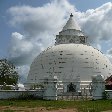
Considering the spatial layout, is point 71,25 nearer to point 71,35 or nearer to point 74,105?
point 71,35

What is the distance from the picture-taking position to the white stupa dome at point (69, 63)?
54.1 metres

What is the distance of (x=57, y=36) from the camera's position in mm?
63188

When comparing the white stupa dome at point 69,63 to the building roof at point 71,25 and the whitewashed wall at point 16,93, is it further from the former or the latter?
the whitewashed wall at point 16,93

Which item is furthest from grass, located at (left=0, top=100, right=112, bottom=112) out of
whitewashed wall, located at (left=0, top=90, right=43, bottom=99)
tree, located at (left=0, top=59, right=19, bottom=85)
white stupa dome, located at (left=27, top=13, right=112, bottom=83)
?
tree, located at (left=0, top=59, right=19, bottom=85)

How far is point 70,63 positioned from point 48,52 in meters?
4.59

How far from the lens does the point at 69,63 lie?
54.6 metres

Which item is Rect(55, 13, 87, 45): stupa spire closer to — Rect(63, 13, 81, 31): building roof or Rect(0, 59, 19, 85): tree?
Rect(63, 13, 81, 31): building roof

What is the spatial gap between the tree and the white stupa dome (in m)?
5.71

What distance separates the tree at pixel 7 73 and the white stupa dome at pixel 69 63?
5.71 m

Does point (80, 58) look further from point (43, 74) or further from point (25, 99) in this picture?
point (25, 99)

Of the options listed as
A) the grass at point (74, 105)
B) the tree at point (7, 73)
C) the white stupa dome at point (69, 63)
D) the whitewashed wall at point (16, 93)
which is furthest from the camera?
the tree at point (7, 73)

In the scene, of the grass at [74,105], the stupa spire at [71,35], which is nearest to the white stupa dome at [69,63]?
the stupa spire at [71,35]

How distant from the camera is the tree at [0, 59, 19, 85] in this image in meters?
61.5

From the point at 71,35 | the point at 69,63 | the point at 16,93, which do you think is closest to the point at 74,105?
the point at 16,93
